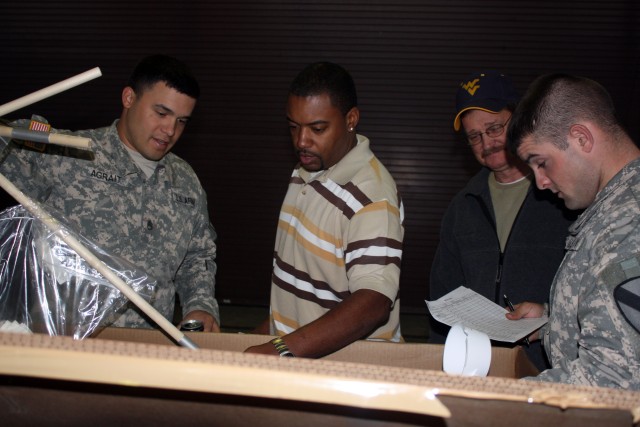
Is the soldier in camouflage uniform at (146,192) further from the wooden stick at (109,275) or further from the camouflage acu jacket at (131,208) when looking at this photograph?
the wooden stick at (109,275)

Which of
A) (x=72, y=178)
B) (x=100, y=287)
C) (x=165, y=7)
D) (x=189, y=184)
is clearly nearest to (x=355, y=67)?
(x=165, y=7)

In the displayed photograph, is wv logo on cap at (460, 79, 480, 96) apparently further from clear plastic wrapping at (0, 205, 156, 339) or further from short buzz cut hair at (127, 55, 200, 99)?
clear plastic wrapping at (0, 205, 156, 339)

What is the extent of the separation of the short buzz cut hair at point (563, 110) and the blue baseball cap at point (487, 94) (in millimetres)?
531

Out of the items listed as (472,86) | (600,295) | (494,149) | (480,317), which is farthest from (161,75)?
(600,295)

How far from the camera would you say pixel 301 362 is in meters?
0.60

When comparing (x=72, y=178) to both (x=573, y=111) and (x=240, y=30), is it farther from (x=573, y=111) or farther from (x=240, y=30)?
(x=240, y=30)

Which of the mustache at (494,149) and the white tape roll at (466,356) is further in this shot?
the mustache at (494,149)

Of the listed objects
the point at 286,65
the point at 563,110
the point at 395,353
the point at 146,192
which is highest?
the point at 286,65

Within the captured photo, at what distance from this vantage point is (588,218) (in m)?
1.27

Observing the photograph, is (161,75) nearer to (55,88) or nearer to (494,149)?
(55,88)

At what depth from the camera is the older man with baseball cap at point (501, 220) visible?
191 centimetres

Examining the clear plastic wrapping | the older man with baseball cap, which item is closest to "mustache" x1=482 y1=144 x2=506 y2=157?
the older man with baseball cap

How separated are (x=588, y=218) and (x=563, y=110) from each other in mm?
263

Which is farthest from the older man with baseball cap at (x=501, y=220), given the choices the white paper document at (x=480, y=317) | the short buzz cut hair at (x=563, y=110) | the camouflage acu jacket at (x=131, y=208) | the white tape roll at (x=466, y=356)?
the camouflage acu jacket at (x=131, y=208)
